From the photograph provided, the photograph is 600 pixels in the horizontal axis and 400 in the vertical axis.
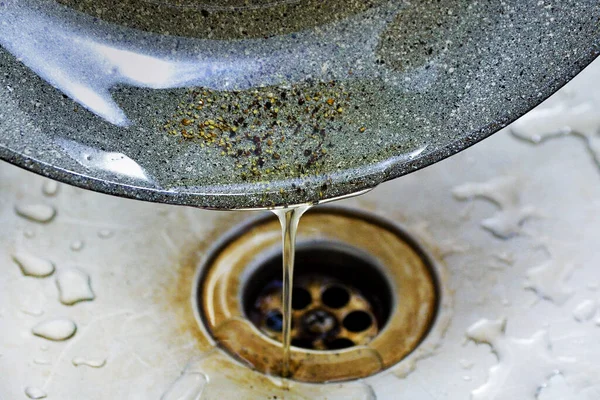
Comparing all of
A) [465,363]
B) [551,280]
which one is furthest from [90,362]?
[551,280]

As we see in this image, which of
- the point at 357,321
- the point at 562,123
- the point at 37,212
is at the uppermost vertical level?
the point at 562,123

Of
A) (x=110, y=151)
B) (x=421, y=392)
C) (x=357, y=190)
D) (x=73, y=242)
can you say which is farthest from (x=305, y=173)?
(x=73, y=242)

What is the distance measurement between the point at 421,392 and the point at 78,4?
48 centimetres

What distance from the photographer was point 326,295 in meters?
0.93

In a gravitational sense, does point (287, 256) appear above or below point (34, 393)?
above

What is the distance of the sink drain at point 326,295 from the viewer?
80 cm

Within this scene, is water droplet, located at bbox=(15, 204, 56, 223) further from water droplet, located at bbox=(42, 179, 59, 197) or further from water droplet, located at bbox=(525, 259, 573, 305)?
water droplet, located at bbox=(525, 259, 573, 305)

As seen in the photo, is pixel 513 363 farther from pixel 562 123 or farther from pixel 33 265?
pixel 33 265

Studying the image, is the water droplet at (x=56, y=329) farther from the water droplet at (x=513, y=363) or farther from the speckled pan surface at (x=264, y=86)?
the water droplet at (x=513, y=363)

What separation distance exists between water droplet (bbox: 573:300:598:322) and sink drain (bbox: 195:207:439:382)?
147 millimetres

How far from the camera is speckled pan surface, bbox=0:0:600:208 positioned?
548 mm

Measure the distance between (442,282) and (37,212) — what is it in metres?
0.48

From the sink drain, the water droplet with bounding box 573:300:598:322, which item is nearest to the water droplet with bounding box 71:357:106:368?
the sink drain

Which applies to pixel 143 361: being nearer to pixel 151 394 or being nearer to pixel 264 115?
pixel 151 394
